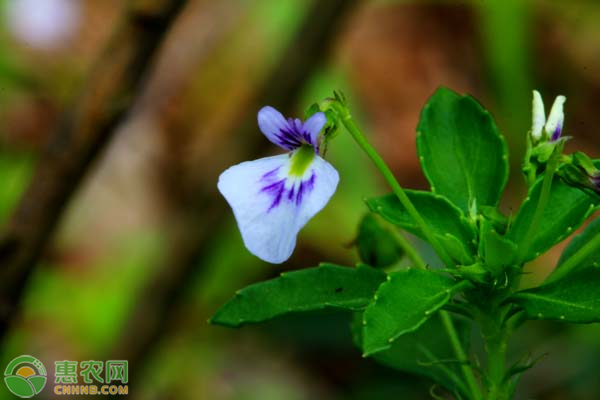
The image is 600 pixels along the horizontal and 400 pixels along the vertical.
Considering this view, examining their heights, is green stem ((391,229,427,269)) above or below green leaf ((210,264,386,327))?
above

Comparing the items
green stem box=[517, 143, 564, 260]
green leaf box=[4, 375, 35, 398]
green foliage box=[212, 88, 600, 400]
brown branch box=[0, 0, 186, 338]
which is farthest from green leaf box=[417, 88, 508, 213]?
green leaf box=[4, 375, 35, 398]

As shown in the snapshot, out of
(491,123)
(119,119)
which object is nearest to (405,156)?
(119,119)

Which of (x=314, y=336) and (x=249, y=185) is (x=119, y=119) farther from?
(x=314, y=336)

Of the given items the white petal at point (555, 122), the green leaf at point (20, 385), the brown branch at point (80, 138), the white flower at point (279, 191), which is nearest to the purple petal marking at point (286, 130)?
the white flower at point (279, 191)

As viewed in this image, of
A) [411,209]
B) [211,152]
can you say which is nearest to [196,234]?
[211,152]

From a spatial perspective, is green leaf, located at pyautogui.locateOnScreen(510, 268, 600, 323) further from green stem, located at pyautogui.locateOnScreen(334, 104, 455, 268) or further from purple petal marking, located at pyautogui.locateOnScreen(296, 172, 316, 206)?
purple petal marking, located at pyautogui.locateOnScreen(296, 172, 316, 206)

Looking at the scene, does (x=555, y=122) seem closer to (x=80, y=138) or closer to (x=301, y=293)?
(x=301, y=293)

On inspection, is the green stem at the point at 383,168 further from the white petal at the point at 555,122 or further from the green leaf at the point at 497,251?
the white petal at the point at 555,122
